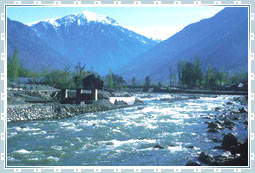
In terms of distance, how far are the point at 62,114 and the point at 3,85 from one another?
78.9 ft

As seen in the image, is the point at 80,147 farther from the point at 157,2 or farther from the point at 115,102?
the point at 115,102

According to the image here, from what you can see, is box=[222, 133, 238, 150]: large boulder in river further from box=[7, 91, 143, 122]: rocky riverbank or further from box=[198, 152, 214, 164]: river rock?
box=[7, 91, 143, 122]: rocky riverbank

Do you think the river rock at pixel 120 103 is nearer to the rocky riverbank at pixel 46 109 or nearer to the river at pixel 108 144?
the rocky riverbank at pixel 46 109

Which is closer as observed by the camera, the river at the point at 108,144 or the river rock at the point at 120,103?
the river at the point at 108,144

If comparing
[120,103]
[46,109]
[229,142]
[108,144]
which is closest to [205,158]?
[229,142]

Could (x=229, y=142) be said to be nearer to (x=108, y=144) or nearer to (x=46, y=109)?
(x=108, y=144)

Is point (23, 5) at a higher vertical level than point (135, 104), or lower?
higher

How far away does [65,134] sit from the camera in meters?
20.9

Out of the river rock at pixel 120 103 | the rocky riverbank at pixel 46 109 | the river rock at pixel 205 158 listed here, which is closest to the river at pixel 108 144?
the river rock at pixel 205 158

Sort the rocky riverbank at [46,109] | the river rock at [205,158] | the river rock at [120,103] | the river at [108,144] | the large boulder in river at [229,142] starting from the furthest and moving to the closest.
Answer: the river rock at [120,103], the rocky riverbank at [46,109], the large boulder in river at [229,142], the river at [108,144], the river rock at [205,158]

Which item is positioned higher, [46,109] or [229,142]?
[46,109]

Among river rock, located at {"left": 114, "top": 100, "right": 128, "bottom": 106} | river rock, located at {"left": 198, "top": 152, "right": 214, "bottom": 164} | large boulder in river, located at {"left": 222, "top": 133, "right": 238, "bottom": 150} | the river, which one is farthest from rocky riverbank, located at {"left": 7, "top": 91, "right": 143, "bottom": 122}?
river rock, located at {"left": 198, "top": 152, "right": 214, "bottom": 164}

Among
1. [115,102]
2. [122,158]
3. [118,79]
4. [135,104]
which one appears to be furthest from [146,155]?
[118,79]

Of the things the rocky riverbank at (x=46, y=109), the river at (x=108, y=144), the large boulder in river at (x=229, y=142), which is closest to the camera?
the river at (x=108, y=144)
